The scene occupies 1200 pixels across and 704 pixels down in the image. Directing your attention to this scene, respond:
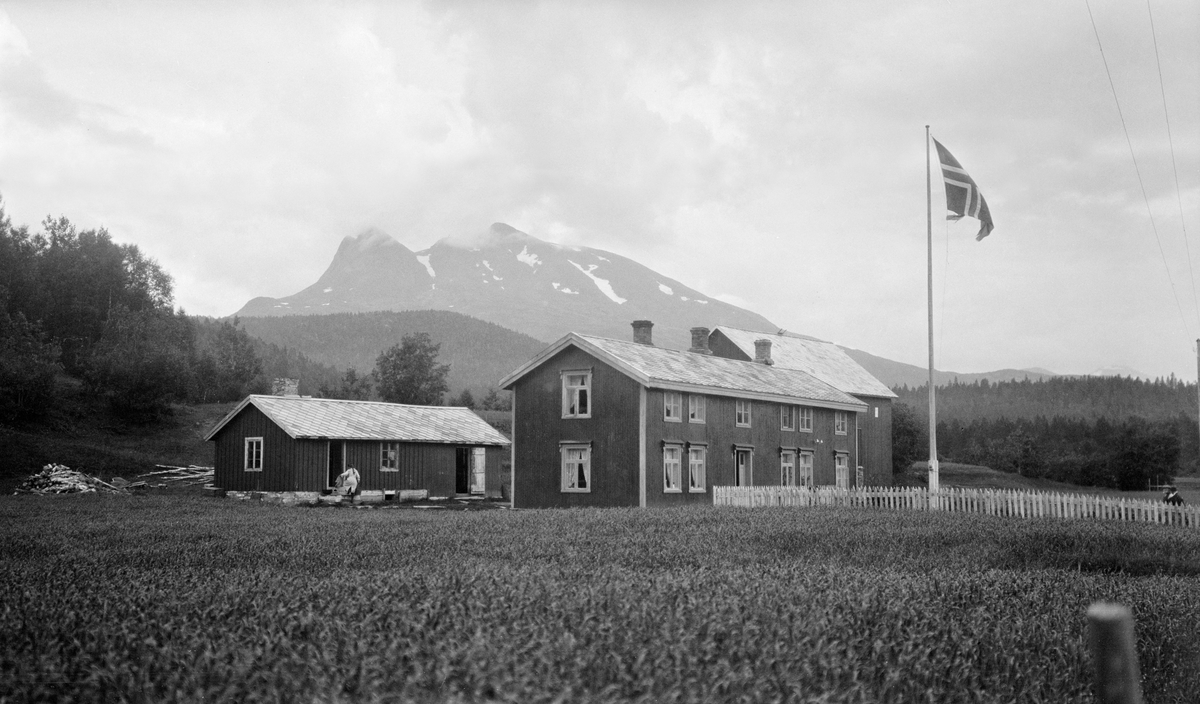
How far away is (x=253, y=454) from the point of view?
A: 45.2 meters

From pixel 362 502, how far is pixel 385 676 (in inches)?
1526

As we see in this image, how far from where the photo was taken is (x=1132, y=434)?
96.3 meters

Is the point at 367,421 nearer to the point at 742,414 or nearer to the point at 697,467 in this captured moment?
the point at 697,467

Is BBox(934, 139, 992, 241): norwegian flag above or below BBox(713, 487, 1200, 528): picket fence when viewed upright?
above

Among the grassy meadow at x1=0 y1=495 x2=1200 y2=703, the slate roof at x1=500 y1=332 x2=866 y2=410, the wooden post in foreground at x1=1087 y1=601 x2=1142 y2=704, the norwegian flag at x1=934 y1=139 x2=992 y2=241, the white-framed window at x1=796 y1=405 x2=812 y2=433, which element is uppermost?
the norwegian flag at x1=934 y1=139 x2=992 y2=241

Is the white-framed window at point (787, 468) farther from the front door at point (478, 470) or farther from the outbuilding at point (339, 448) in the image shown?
the front door at point (478, 470)

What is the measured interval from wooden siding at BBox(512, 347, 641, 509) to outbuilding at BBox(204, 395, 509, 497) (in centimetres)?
859

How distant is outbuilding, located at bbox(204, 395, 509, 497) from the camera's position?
43625mm

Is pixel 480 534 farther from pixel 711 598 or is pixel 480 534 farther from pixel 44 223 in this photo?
pixel 44 223

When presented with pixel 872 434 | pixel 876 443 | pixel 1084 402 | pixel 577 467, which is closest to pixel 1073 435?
pixel 1084 402

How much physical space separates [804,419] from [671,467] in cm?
1040

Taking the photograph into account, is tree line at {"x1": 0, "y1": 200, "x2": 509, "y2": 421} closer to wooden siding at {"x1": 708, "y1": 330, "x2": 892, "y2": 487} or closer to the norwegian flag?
wooden siding at {"x1": 708, "y1": 330, "x2": 892, "y2": 487}

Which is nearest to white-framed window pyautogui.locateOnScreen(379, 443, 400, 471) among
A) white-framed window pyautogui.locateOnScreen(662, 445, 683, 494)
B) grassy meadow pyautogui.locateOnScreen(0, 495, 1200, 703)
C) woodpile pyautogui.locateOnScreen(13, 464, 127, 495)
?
woodpile pyautogui.locateOnScreen(13, 464, 127, 495)

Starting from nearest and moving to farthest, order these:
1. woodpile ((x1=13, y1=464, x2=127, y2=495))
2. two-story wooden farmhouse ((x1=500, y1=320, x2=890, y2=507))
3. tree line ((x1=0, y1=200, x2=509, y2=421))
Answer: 1. two-story wooden farmhouse ((x1=500, y1=320, x2=890, y2=507))
2. woodpile ((x1=13, y1=464, x2=127, y2=495))
3. tree line ((x1=0, y1=200, x2=509, y2=421))
